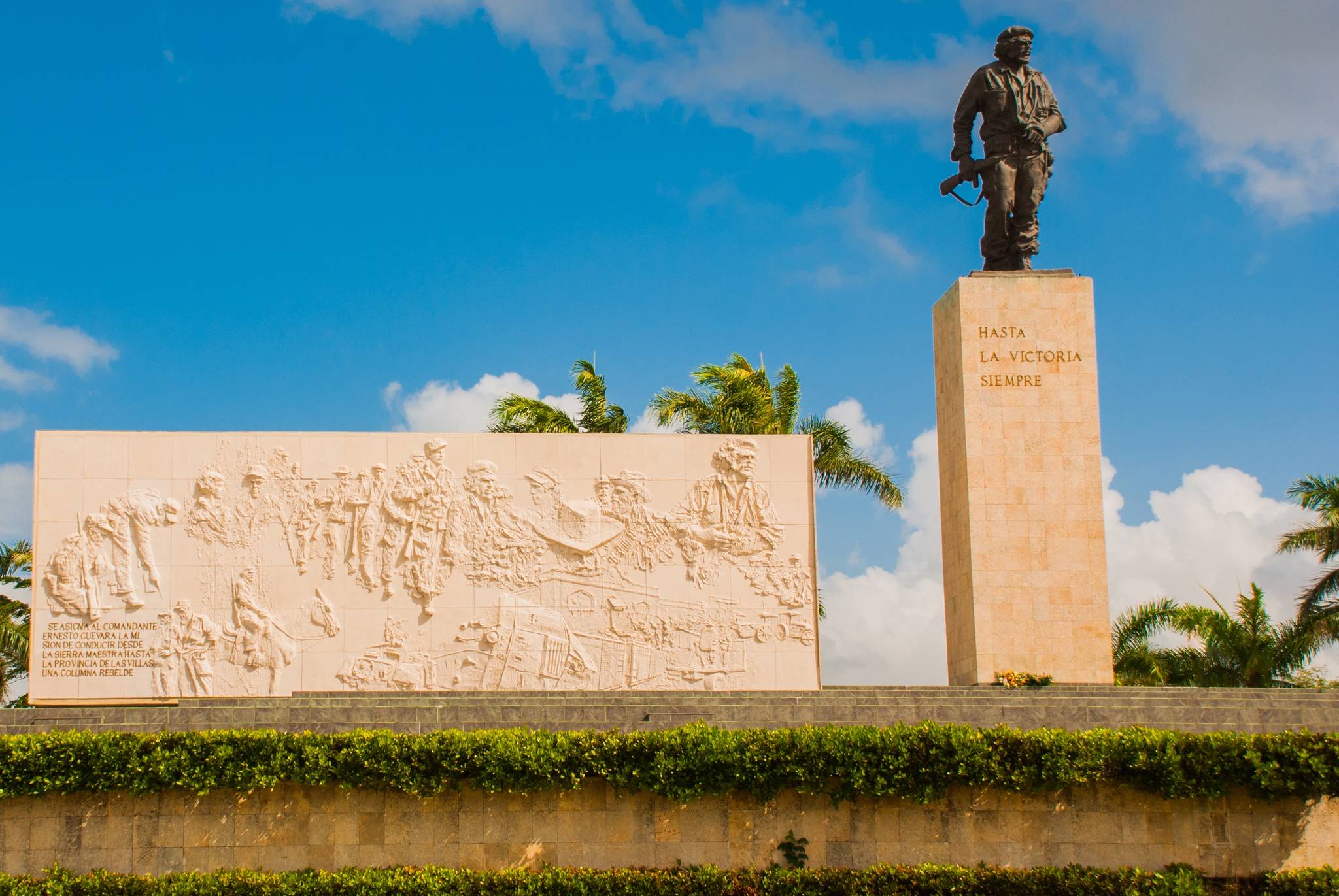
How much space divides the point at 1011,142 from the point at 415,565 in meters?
8.91

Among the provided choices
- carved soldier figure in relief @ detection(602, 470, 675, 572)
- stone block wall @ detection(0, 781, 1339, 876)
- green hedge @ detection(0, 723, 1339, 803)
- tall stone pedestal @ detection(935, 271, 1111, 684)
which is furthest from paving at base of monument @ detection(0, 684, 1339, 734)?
carved soldier figure in relief @ detection(602, 470, 675, 572)

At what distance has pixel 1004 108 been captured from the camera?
1873cm

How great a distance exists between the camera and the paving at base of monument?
14016 mm

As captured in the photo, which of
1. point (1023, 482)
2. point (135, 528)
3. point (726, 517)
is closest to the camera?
point (135, 528)

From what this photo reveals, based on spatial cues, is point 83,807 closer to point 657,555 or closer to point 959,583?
point 657,555

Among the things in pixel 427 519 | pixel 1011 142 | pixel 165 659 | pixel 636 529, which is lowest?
pixel 165 659

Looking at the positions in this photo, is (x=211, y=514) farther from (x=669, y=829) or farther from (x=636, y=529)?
(x=669, y=829)

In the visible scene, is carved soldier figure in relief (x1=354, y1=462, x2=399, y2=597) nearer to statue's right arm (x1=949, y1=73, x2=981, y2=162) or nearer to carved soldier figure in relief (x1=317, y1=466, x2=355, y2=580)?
carved soldier figure in relief (x1=317, y1=466, x2=355, y2=580)

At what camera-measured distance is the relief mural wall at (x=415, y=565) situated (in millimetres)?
17188

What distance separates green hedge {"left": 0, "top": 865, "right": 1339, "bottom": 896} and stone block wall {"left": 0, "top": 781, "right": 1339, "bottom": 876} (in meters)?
0.28

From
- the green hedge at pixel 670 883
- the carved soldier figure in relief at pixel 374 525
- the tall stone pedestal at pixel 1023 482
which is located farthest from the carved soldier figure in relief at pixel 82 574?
the tall stone pedestal at pixel 1023 482

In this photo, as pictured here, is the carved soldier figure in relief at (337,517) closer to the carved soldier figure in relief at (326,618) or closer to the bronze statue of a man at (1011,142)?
the carved soldier figure in relief at (326,618)

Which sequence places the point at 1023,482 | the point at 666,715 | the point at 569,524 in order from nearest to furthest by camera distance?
the point at 666,715 → the point at 569,524 → the point at 1023,482

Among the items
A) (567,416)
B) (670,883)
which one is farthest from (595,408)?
(670,883)
